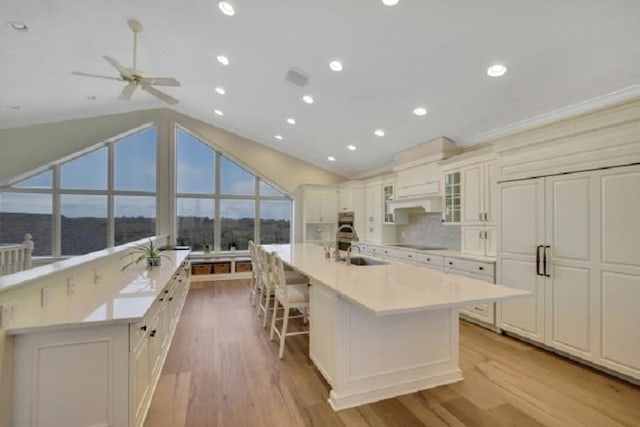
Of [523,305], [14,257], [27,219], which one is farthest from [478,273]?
[27,219]

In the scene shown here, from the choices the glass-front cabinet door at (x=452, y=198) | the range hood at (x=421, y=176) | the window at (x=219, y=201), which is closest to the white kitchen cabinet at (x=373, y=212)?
the range hood at (x=421, y=176)

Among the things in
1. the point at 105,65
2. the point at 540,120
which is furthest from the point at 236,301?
the point at 540,120

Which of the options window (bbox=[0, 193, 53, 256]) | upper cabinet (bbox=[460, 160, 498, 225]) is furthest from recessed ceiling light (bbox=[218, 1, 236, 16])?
window (bbox=[0, 193, 53, 256])

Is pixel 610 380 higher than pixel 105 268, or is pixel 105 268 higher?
pixel 105 268

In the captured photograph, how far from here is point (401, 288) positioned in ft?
7.08

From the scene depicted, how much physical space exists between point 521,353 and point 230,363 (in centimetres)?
275

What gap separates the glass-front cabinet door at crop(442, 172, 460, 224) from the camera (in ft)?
14.2

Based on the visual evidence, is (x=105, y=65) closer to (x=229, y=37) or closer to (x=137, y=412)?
(x=229, y=37)

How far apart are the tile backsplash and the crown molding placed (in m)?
1.35

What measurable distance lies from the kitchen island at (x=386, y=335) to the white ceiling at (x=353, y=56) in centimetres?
206

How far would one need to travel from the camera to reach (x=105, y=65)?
15.3 ft

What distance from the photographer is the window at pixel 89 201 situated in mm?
6164

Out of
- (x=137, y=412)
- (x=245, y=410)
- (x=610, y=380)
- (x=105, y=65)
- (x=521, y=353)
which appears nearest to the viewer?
(x=137, y=412)

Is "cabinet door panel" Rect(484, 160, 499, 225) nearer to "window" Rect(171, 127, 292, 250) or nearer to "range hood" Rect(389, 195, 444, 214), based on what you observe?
"range hood" Rect(389, 195, 444, 214)
